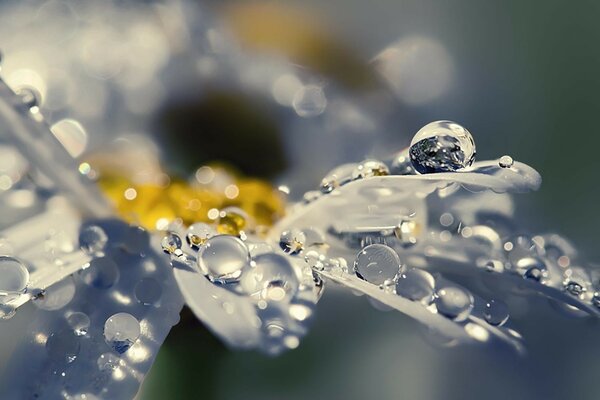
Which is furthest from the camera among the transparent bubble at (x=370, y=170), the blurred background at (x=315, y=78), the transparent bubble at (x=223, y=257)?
the blurred background at (x=315, y=78)

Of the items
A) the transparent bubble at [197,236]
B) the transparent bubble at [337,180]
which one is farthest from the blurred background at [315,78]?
the transparent bubble at [197,236]

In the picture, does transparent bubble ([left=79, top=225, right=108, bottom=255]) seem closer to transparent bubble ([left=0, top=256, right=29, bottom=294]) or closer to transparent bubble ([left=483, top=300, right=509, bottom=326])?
transparent bubble ([left=0, top=256, right=29, bottom=294])

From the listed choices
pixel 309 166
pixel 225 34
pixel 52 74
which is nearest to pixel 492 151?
pixel 309 166

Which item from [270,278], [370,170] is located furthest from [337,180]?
[270,278]

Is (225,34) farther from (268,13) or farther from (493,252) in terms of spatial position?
(493,252)

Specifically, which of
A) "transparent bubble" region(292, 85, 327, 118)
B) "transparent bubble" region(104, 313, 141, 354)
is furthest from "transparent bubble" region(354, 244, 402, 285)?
"transparent bubble" region(292, 85, 327, 118)

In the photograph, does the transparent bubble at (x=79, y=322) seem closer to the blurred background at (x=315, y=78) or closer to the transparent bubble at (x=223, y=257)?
the transparent bubble at (x=223, y=257)
